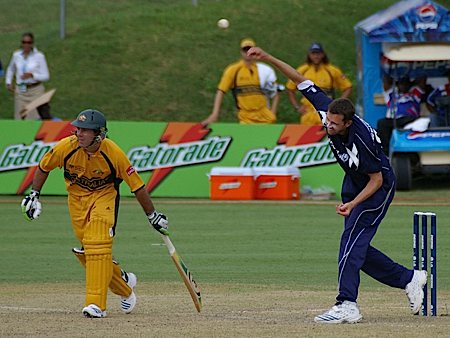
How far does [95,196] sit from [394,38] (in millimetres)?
12398

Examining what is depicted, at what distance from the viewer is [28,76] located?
910 inches

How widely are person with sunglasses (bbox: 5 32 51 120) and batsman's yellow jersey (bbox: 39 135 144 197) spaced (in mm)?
12748

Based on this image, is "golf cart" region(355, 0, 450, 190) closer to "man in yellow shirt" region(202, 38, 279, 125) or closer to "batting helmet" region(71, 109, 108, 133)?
"man in yellow shirt" region(202, 38, 279, 125)

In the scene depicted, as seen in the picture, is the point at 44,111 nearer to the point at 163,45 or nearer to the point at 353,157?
the point at 163,45

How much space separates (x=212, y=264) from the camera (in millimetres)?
Answer: 13406

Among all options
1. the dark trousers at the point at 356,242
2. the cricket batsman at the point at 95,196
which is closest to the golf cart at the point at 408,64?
the cricket batsman at the point at 95,196

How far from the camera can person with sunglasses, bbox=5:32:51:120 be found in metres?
22.8

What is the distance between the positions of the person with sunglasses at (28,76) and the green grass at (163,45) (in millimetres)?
2384

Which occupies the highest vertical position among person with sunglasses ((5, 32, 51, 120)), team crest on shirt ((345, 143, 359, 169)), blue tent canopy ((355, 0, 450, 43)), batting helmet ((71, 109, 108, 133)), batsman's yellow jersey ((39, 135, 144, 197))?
batting helmet ((71, 109, 108, 133))

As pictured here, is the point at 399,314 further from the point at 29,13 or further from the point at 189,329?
the point at 29,13

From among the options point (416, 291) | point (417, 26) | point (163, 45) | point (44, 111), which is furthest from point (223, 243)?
point (163, 45)

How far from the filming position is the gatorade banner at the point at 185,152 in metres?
19.7

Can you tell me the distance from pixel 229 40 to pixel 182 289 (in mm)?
18000

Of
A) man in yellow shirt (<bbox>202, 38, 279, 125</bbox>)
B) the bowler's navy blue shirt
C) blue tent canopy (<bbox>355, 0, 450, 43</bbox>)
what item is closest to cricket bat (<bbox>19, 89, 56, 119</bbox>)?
man in yellow shirt (<bbox>202, 38, 279, 125</bbox>)
